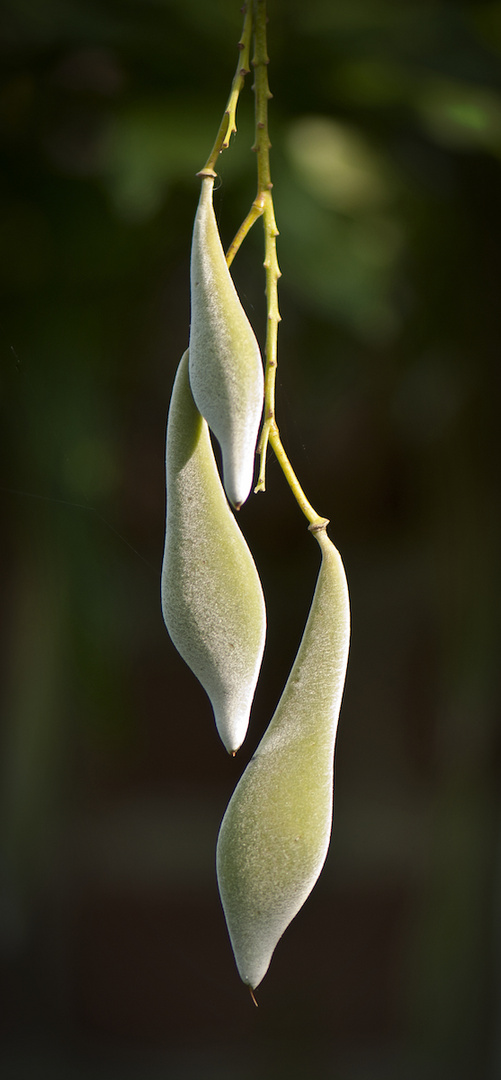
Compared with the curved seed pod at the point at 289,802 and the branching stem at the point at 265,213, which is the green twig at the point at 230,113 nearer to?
the branching stem at the point at 265,213

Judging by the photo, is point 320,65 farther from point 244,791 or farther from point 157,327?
point 244,791

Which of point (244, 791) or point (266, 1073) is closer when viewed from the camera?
point (244, 791)

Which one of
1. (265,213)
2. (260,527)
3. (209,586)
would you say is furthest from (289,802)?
(260,527)

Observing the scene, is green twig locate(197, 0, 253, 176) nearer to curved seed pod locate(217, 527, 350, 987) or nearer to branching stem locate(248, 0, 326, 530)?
branching stem locate(248, 0, 326, 530)

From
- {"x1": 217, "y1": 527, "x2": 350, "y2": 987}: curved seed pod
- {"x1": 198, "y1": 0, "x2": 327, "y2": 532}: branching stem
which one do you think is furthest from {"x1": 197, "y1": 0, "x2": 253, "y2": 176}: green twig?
{"x1": 217, "y1": 527, "x2": 350, "y2": 987}: curved seed pod

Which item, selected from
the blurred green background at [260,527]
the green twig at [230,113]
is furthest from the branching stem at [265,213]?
the blurred green background at [260,527]

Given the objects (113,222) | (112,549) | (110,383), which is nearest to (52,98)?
(113,222)

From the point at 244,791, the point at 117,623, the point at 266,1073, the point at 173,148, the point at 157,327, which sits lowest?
the point at 266,1073
